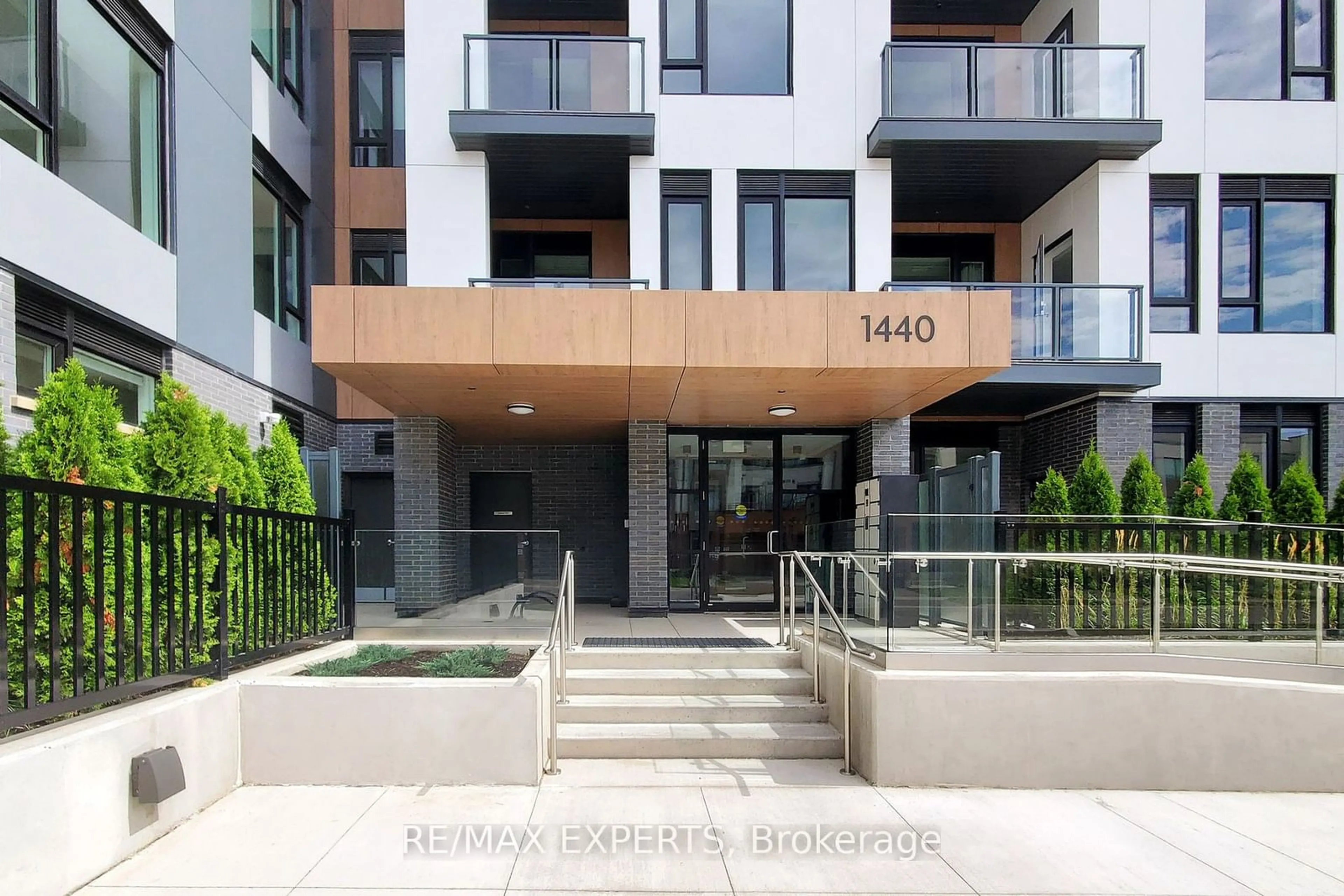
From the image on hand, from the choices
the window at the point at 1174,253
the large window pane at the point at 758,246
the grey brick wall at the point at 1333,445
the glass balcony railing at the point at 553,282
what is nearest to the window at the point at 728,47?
the large window pane at the point at 758,246

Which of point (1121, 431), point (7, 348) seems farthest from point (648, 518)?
point (7, 348)

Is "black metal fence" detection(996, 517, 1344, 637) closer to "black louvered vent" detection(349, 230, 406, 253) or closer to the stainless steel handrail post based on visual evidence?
the stainless steel handrail post

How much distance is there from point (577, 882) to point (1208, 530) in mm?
7320

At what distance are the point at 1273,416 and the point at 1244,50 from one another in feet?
18.3

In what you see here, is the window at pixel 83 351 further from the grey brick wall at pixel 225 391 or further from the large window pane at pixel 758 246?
the large window pane at pixel 758 246

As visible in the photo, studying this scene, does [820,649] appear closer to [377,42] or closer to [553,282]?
[553,282]

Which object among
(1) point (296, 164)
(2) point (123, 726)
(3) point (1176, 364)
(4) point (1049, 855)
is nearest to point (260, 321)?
(1) point (296, 164)

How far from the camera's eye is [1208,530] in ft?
26.9

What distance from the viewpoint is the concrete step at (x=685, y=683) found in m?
7.00

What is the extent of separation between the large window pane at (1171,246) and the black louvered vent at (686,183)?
6.80 meters

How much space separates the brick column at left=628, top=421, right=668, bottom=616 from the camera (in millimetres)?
11102

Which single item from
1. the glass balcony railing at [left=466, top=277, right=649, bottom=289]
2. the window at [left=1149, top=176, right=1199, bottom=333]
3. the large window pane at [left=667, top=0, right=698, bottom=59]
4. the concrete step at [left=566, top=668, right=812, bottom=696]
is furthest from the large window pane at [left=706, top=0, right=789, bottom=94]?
the concrete step at [left=566, top=668, right=812, bottom=696]

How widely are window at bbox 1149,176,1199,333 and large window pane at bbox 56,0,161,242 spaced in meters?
13.2

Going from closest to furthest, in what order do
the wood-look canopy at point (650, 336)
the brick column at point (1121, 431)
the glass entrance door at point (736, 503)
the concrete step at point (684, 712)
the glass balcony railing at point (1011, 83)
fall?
the concrete step at point (684, 712), the wood-look canopy at point (650, 336), the glass balcony railing at point (1011, 83), the brick column at point (1121, 431), the glass entrance door at point (736, 503)
